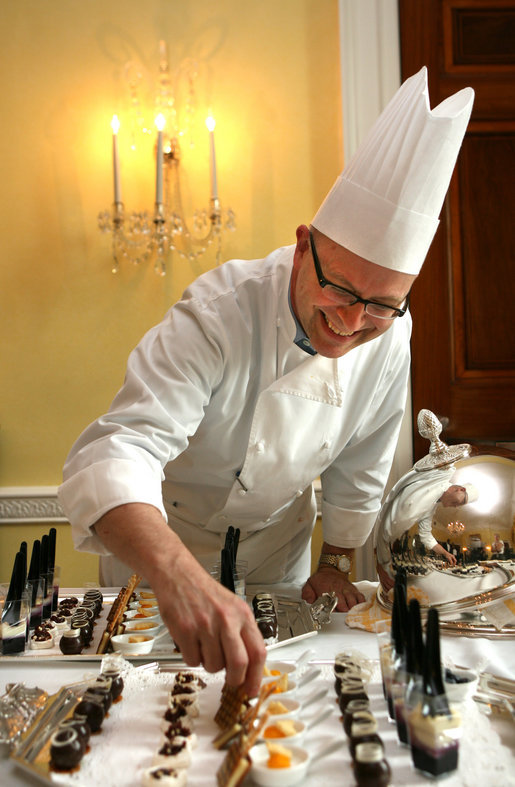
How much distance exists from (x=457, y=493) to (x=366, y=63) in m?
2.06

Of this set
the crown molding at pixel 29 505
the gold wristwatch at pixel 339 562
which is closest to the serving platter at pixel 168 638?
the gold wristwatch at pixel 339 562

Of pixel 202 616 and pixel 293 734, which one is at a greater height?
pixel 202 616

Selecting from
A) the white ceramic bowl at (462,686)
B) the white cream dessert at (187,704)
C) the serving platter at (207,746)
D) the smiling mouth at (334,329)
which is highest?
the smiling mouth at (334,329)

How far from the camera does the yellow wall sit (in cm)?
288

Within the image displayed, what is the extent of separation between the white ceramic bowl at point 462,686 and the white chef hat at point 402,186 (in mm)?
738

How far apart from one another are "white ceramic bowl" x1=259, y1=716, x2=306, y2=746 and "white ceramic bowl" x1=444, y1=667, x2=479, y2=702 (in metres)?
0.19

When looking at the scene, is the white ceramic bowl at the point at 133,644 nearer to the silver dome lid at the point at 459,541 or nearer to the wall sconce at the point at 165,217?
the silver dome lid at the point at 459,541

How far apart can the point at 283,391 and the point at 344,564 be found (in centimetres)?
51

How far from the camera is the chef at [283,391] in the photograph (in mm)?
1288

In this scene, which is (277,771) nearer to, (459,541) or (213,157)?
(459,541)

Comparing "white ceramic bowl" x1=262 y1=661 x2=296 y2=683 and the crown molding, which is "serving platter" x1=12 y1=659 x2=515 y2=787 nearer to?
"white ceramic bowl" x1=262 y1=661 x2=296 y2=683

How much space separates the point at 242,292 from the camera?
166cm

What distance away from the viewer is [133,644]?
1.29 metres

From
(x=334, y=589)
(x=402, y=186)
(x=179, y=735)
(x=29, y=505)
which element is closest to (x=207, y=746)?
(x=179, y=735)
